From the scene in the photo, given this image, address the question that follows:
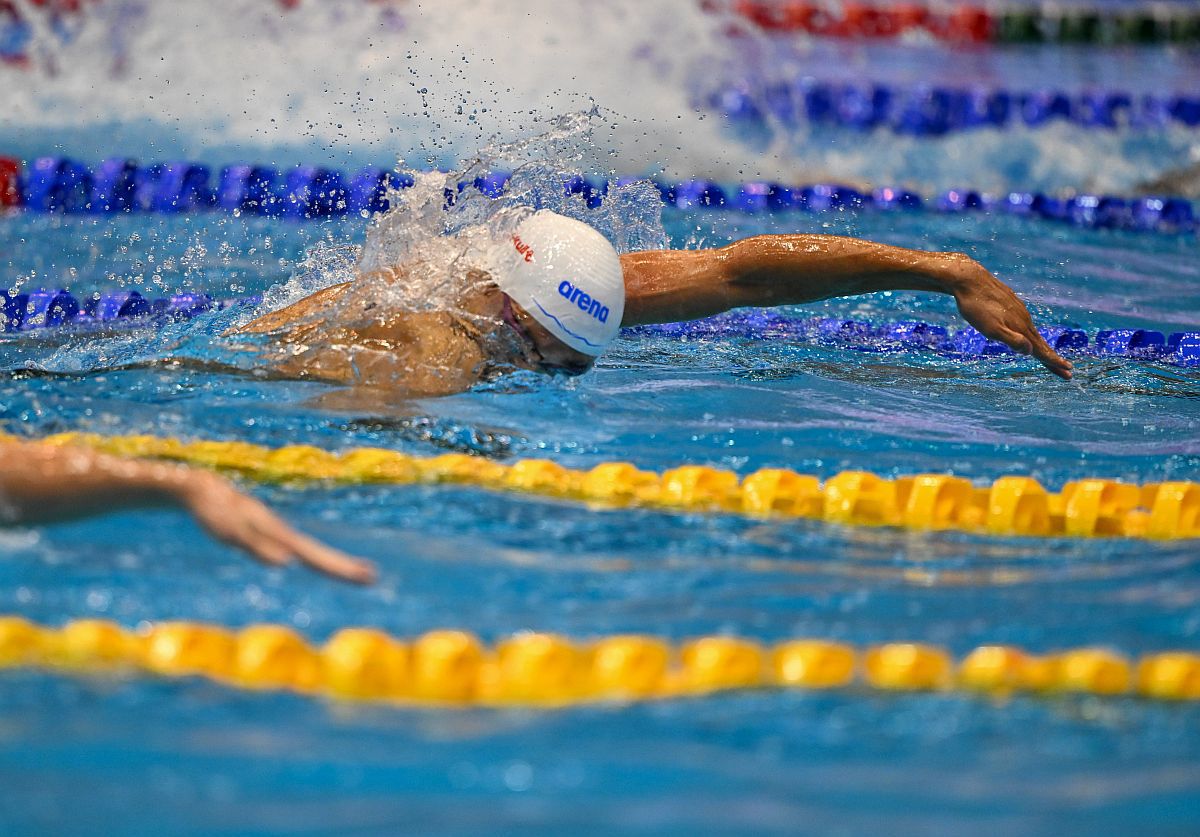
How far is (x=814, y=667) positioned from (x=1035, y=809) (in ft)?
1.33

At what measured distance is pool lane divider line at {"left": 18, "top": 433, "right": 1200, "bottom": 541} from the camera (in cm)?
286

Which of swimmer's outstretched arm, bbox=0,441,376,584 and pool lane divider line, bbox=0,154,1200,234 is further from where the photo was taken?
pool lane divider line, bbox=0,154,1200,234

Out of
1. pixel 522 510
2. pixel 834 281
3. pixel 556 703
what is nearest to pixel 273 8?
pixel 834 281

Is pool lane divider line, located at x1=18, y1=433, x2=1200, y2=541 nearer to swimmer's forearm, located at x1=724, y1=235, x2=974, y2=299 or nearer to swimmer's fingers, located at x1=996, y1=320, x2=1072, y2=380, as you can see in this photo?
swimmer's fingers, located at x1=996, y1=320, x2=1072, y2=380

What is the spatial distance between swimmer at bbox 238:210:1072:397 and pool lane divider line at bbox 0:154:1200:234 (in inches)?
89.3

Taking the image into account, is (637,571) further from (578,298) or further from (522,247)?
(522,247)

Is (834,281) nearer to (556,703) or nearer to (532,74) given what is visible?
(556,703)

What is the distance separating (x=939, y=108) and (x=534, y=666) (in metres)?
6.44

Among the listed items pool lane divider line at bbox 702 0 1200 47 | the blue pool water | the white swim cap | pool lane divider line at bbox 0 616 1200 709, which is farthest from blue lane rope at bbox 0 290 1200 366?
pool lane divider line at bbox 702 0 1200 47

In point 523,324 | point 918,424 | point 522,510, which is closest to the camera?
point 522,510

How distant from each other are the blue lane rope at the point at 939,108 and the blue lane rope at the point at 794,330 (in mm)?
3472

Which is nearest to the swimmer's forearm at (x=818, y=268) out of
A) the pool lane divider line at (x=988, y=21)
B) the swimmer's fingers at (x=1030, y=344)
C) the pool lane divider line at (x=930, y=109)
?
the swimmer's fingers at (x=1030, y=344)

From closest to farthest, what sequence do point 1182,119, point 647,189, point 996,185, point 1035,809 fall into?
point 1035,809
point 647,189
point 996,185
point 1182,119

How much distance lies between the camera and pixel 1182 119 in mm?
7965
